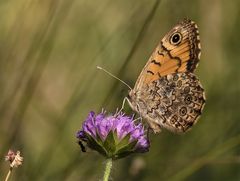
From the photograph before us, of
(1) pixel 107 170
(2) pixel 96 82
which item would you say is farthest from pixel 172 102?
(2) pixel 96 82

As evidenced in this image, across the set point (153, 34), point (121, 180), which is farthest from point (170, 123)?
point (153, 34)

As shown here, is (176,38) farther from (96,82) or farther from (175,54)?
(96,82)

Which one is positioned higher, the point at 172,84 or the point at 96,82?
the point at 96,82

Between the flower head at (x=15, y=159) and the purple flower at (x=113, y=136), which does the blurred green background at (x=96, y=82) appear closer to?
the purple flower at (x=113, y=136)

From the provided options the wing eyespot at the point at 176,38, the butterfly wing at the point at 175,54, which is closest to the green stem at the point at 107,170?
the butterfly wing at the point at 175,54

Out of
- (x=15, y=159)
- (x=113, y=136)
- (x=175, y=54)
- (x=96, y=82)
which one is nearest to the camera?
(x=15, y=159)

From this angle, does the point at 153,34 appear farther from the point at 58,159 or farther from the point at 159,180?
the point at 159,180

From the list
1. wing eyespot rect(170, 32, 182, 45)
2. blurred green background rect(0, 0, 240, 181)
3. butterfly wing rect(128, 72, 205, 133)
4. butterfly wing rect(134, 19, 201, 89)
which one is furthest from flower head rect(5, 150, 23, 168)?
blurred green background rect(0, 0, 240, 181)
